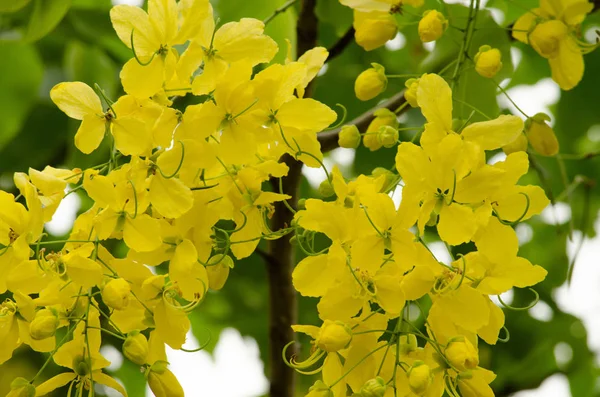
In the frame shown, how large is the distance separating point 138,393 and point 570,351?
21.9 inches

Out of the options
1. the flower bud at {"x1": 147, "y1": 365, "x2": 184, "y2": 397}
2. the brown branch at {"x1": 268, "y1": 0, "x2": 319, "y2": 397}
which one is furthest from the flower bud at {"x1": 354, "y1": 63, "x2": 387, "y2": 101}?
the flower bud at {"x1": 147, "y1": 365, "x2": 184, "y2": 397}

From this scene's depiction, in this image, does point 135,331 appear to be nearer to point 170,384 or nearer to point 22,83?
point 170,384

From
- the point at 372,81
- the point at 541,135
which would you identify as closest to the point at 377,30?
the point at 372,81

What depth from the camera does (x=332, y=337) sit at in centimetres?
52

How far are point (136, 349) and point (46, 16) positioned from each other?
377 millimetres

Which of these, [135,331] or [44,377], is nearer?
[135,331]

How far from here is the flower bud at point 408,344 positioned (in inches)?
22.0

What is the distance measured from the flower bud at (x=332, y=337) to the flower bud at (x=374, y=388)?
27mm

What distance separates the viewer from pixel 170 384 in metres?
0.55

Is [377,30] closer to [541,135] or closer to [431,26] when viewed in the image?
[431,26]

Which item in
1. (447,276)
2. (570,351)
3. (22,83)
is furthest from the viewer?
(570,351)

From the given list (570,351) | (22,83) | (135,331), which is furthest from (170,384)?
(570,351)

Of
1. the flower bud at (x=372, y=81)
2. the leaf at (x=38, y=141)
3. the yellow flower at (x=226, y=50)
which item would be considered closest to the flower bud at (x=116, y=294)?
the yellow flower at (x=226, y=50)

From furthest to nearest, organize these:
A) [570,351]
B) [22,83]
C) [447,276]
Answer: [570,351] → [22,83] → [447,276]
